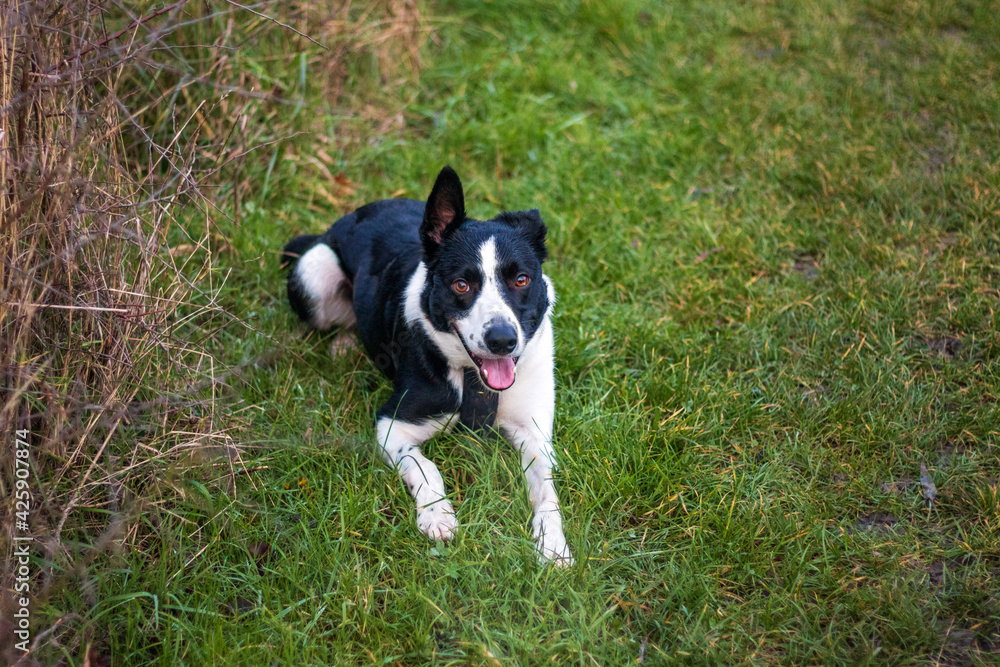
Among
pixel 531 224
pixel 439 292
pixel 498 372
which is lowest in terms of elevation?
pixel 498 372

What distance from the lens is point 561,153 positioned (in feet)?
16.2

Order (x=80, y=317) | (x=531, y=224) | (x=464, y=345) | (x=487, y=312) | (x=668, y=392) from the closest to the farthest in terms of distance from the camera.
A: (x=80, y=317) < (x=487, y=312) < (x=464, y=345) < (x=531, y=224) < (x=668, y=392)

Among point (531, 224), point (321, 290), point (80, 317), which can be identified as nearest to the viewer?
point (80, 317)

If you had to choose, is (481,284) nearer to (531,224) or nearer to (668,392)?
(531,224)

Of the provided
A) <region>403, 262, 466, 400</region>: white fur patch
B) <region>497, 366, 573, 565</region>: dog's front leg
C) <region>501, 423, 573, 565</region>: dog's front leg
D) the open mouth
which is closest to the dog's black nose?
the open mouth

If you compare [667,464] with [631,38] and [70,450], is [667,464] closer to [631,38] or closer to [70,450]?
[70,450]

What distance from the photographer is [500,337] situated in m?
2.73

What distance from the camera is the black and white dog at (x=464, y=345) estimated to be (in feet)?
9.11

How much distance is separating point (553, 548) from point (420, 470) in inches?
23.0

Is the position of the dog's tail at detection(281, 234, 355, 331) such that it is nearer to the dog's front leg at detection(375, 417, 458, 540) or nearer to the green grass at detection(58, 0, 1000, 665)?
the green grass at detection(58, 0, 1000, 665)

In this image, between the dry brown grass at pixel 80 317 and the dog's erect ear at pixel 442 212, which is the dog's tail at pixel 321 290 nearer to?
the dry brown grass at pixel 80 317

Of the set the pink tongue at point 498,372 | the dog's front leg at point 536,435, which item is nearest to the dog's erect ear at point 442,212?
the pink tongue at point 498,372

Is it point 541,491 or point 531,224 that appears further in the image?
point 531,224

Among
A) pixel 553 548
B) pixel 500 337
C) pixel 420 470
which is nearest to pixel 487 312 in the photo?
pixel 500 337
